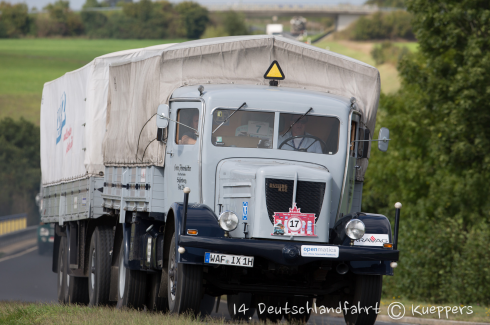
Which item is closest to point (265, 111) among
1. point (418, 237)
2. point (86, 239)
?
point (86, 239)

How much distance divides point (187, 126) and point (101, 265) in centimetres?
432

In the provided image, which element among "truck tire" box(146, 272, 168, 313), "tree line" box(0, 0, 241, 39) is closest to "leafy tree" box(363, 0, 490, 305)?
"truck tire" box(146, 272, 168, 313)

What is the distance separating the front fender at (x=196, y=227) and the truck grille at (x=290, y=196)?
0.66 m

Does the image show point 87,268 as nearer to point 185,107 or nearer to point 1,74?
point 185,107

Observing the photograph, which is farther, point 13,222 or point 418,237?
point 13,222

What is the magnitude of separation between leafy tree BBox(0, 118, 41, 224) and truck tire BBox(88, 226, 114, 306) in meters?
61.1

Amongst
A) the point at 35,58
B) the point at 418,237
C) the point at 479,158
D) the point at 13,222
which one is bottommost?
the point at 13,222

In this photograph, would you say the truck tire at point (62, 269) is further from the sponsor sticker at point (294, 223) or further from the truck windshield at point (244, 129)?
the sponsor sticker at point (294, 223)

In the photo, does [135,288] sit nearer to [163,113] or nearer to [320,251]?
[163,113]

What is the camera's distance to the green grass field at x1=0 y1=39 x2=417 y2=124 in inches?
3406

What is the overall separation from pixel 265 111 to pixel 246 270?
2.05 m

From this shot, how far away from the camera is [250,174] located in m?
9.75

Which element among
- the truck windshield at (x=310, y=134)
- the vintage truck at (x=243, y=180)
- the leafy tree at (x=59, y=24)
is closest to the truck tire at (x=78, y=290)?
the vintage truck at (x=243, y=180)

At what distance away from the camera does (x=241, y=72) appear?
11781 mm
